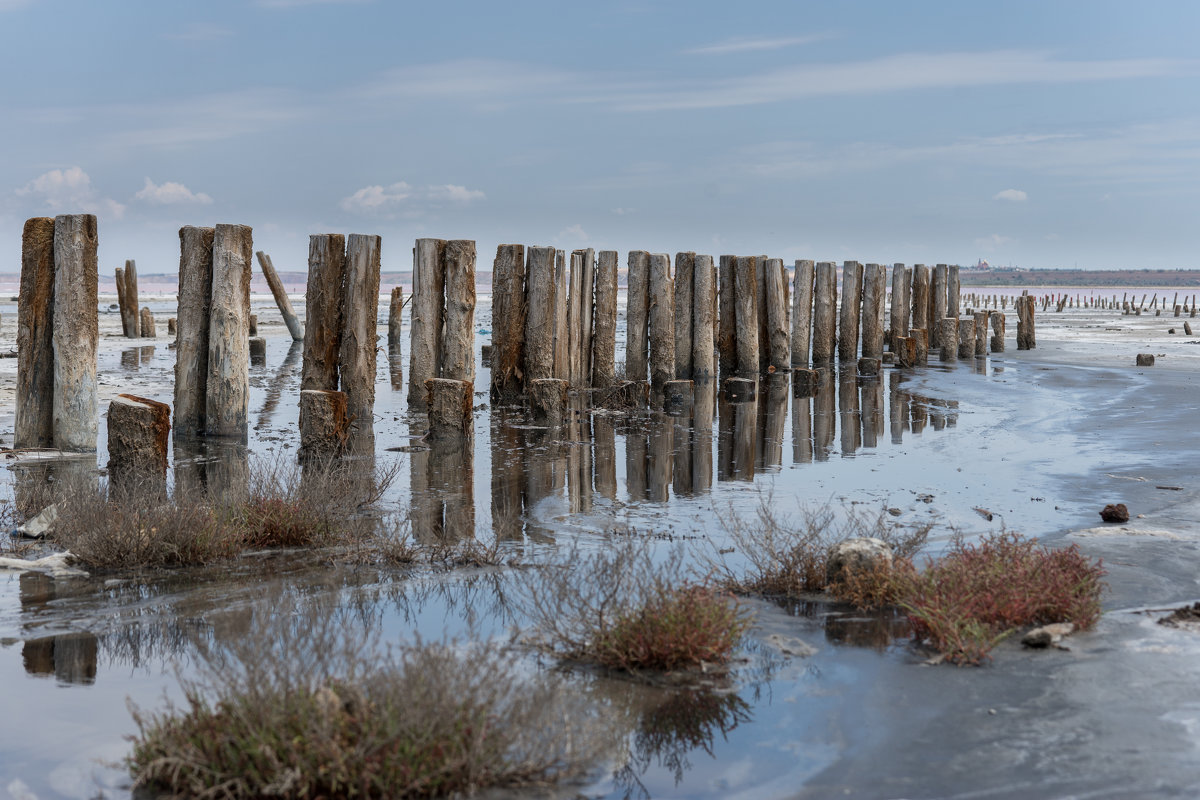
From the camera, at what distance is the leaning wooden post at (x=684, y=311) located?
18.0 metres

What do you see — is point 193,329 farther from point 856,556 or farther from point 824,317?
point 824,317

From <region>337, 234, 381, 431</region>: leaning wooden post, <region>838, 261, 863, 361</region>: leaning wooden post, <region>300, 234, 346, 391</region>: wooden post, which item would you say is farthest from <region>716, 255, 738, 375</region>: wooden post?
<region>300, 234, 346, 391</region>: wooden post

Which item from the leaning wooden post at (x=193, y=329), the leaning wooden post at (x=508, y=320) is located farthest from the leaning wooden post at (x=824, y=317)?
the leaning wooden post at (x=193, y=329)

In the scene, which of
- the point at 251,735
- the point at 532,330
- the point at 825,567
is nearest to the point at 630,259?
the point at 532,330

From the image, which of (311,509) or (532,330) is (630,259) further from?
(311,509)

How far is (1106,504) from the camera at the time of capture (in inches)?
364

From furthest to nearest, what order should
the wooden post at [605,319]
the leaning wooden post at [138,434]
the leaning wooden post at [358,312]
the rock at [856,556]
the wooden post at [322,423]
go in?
the wooden post at [605,319] → the leaning wooden post at [358,312] → the wooden post at [322,423] → the leaning wooden post at [138,434] → the rock at [856,556]

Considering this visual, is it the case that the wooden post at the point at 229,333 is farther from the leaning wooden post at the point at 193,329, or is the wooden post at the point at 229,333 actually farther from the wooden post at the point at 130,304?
the wooden post at the point at 130,304

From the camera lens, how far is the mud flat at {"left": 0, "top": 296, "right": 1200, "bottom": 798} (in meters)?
4.41

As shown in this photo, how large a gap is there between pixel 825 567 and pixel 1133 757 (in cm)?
235

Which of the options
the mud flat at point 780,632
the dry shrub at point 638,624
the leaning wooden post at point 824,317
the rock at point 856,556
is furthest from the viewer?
the leaning wooden post at point 824,317

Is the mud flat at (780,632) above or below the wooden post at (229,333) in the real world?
below

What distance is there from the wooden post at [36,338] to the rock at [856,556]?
8081mm

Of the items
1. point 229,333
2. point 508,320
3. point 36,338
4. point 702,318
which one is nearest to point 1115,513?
point 508,320
